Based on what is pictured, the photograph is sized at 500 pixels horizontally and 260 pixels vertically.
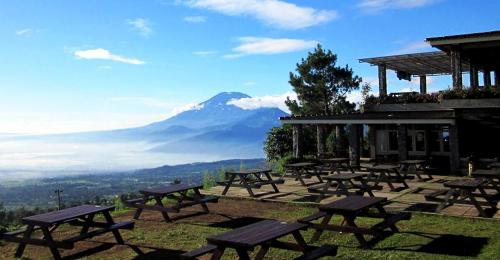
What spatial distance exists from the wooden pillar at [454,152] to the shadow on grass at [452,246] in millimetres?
12390

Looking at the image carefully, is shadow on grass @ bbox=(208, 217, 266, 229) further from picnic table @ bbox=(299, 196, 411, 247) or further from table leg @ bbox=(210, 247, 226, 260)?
table leg @ bbox=(210, 247, 226, 260)

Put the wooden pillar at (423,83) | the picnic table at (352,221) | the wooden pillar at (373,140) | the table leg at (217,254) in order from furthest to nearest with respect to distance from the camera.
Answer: the wooden pillar at (423,83)
the wooden pillar at (373,140)
the picnic table at (352,221)
the table leg at (217,254)

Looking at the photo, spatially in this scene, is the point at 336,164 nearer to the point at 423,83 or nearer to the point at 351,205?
the point at 351,205

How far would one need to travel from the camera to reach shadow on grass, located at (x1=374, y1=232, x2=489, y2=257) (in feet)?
23.7

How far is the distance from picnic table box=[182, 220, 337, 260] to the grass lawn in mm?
996

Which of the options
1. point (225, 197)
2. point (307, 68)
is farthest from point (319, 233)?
point (307, 68)

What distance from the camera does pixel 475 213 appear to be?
10.2 m

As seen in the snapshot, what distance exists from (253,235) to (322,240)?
8.40 ft

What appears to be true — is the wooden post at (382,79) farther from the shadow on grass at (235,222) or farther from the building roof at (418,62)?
the shadow on grass at (235,222)

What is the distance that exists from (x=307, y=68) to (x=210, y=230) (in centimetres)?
3065

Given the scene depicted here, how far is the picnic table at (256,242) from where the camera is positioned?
5.61 metres

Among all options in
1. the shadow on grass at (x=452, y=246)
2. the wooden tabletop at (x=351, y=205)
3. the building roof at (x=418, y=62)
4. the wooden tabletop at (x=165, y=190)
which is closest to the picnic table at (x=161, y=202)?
the wooden tabletop at (x=165, y=190)

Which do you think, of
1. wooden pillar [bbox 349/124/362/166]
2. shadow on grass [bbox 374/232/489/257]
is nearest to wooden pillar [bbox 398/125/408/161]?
wooden pillar [bbox 349/124/362/166]

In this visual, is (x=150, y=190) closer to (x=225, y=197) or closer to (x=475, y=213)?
(x=225, y=197)
